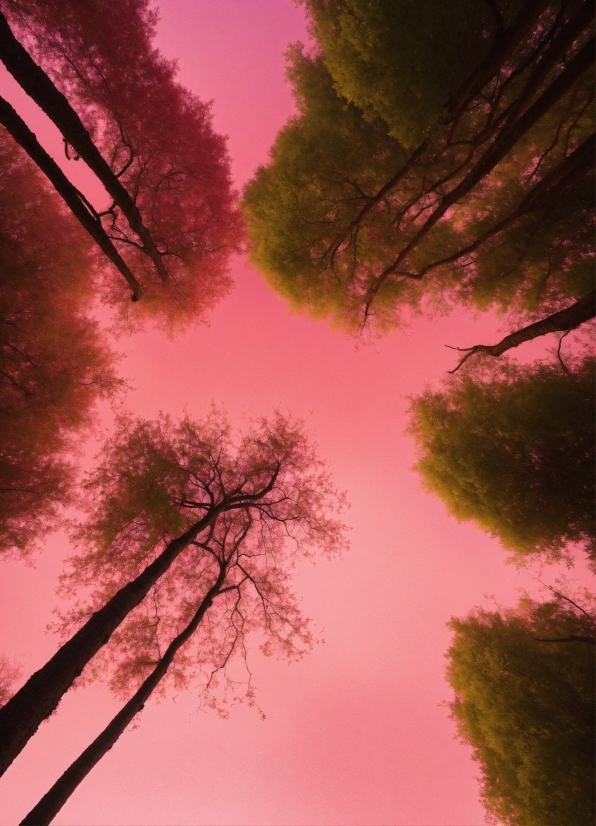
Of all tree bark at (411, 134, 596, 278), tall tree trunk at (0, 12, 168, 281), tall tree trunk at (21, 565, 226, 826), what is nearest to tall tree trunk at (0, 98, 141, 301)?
tall tree trunk at (0, 12, 168, 281)

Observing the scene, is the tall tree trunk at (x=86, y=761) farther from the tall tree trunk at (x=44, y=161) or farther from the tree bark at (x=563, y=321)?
the tree bark at (x=563, y=321)

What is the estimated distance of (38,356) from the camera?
7785 mm

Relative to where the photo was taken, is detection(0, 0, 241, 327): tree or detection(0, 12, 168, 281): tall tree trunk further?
detection(0, 0, 241, 327): tree

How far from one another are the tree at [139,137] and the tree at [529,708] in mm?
10258

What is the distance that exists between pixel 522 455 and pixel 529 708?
4268 mm

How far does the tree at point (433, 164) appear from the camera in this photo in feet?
15.2

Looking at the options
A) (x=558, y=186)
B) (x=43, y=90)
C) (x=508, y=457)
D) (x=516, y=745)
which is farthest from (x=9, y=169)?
(x=516, y=745)

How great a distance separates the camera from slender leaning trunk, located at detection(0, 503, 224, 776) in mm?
3316

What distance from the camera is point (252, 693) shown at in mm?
7438

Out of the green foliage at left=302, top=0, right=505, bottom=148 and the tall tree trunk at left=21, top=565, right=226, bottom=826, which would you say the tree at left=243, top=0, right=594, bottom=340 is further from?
the tall tree trunk at left=21, top=565, right=226, bottom=826

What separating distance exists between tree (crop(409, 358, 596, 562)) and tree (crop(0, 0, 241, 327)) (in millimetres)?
7098

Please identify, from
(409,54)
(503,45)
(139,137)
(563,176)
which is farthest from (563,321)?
(139,137)

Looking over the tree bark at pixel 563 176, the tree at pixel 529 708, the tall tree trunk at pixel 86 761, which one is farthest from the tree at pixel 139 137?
the tree at pixel 529 708

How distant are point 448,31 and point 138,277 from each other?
7.79m
